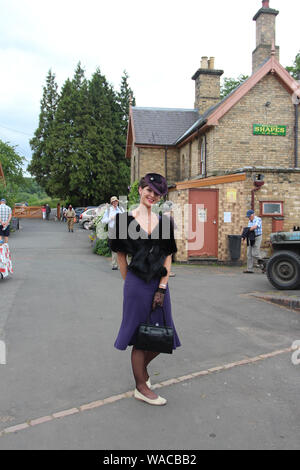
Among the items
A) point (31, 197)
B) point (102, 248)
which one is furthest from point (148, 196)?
point (31, 197)

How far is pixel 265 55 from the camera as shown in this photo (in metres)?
23.0

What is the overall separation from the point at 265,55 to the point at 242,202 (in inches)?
537

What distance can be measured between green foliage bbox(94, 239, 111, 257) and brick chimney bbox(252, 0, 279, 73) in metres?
14.2

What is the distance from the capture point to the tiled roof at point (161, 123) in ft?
92.7

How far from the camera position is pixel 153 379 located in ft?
13.2

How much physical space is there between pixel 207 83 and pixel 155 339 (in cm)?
2783

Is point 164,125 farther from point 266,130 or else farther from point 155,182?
point 155,182

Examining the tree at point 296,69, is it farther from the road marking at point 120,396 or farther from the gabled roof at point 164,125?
the road marking at point 120,396

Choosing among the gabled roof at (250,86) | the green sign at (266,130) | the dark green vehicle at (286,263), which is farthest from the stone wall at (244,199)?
the green sign at (266,130)

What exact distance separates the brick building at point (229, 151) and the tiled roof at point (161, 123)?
71 mm

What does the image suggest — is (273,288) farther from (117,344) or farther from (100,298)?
(117,344)

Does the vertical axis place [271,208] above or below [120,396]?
above

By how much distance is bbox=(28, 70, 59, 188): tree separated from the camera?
47.1 metres
